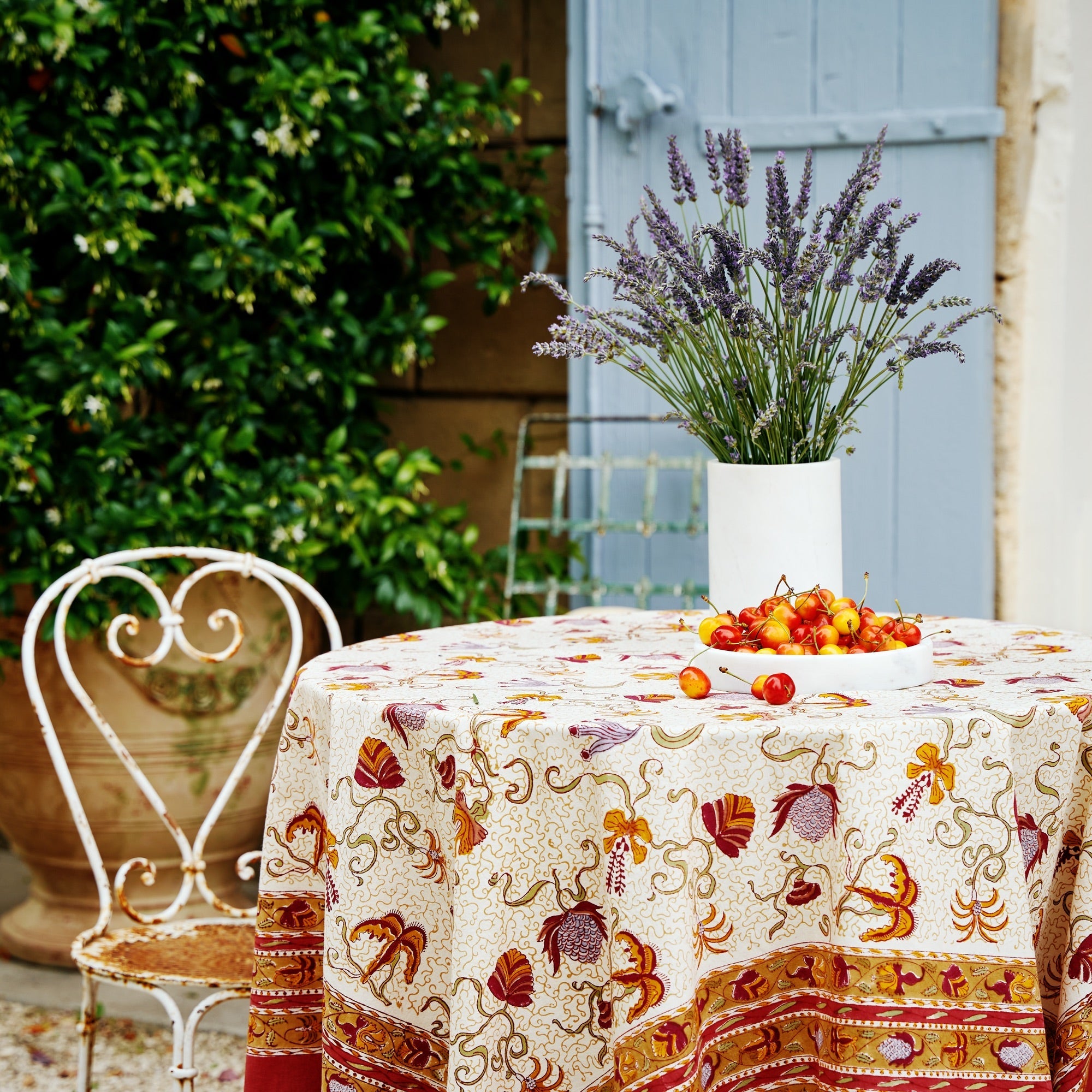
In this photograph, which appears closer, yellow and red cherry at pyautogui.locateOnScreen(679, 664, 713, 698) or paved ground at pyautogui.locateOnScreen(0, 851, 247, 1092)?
yellow and red cherry at pyautogui.locateOnScreen(679, 664, 713, 698)

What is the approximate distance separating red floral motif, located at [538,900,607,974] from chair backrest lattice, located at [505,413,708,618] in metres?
1.80

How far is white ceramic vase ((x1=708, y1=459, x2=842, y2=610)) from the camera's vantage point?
5.29 ft

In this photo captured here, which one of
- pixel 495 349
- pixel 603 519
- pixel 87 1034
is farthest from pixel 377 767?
pixel 495 349

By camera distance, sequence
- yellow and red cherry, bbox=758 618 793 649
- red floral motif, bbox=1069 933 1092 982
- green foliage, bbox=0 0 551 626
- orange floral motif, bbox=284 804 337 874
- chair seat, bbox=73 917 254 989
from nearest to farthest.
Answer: red floral motif, bbox=1069 933 1092 982 → yellow and red cherry, bbox=758 618 793 649 → orange floral motif, bbox=284 804 337 874 → chair seat, bbox=73 917 254 989 → green foliage, bbox=0 0 551 626

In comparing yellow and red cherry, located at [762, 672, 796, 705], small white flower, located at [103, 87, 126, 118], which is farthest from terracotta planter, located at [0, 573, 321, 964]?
yellow and red cherry, located at [762, 672, 796, 705]

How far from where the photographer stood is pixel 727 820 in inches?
51.1

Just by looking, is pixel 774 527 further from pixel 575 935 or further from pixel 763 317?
pixel 575 935

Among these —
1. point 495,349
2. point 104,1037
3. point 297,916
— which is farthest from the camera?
point 495,349

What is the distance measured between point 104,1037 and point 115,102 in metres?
2.00

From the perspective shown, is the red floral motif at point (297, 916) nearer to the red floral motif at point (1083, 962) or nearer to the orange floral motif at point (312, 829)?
the orange floral motif at point (312, 829)

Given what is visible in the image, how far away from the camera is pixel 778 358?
63.0 inches

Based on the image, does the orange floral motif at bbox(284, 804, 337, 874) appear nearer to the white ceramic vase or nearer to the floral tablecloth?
the floral tablecloth

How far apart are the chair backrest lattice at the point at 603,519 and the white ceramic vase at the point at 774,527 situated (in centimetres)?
141

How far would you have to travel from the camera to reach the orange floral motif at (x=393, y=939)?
1387 mm
